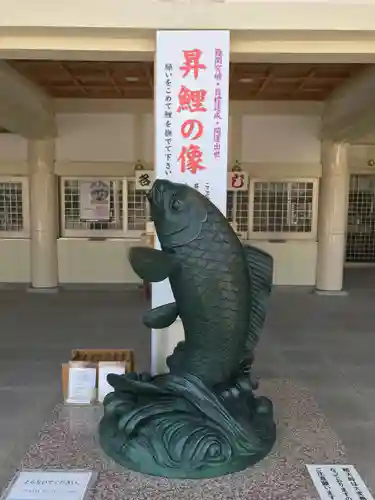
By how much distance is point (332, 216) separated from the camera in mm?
8125

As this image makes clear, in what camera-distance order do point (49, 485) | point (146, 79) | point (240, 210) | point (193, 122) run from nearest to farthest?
1. point (49, 485)
2. point (193, 122)
3. point (146, 79)
4. point (240, 210)

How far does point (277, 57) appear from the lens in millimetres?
3529

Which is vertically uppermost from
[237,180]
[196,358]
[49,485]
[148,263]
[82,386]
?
[237,180]

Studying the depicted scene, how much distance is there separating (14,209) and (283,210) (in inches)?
177

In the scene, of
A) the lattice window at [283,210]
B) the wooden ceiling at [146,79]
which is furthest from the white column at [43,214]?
the lattice window at [283,210]

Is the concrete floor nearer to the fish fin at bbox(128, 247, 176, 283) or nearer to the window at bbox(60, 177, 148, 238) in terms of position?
the window at bbox(60, 177, 148, 238)

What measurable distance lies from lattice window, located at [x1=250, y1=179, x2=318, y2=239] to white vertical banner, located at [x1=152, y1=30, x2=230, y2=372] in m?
5.50

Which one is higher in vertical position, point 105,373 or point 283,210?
point 283,210

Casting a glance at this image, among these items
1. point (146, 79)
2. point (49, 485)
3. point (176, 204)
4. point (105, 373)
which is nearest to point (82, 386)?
point (105, 373)

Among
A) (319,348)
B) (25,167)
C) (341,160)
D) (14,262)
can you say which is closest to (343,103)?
(341,160)

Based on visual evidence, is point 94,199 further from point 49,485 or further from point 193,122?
point 49,485

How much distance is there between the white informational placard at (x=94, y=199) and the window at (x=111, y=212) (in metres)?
0.02

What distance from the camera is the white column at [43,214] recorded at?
8047mm

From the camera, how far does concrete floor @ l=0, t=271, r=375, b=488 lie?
3.65 meters
